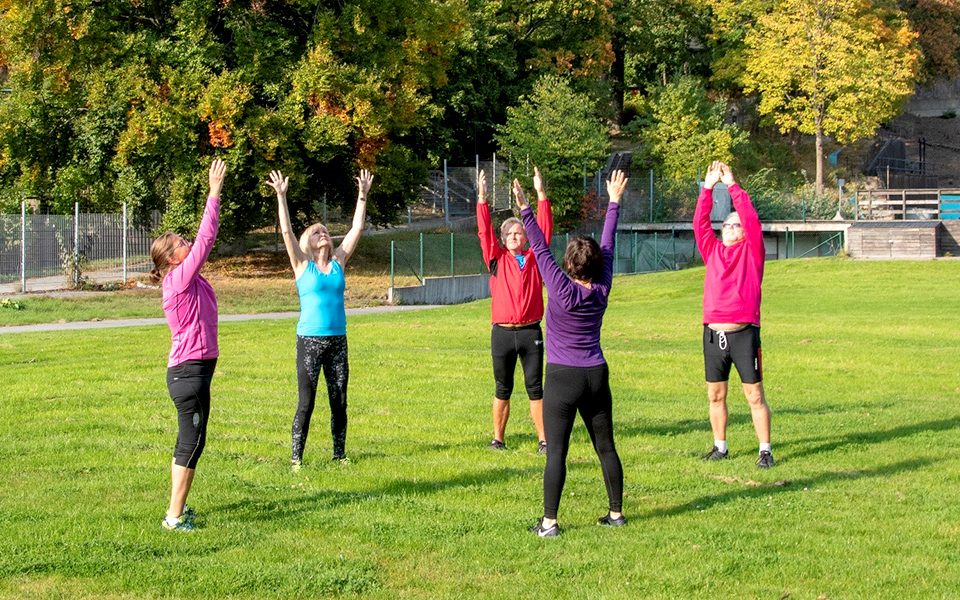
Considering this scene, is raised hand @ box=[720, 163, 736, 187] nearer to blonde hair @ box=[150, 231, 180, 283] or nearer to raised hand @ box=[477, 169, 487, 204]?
raised hand @ box=[477, 169, 487, 204]

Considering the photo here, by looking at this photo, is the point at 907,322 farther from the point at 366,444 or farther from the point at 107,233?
the point at 107,233

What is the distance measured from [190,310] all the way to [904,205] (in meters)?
46.7

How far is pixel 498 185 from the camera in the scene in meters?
51.2

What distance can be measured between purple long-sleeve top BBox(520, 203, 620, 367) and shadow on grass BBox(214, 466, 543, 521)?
1.84m

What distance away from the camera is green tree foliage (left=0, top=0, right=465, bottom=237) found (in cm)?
3306

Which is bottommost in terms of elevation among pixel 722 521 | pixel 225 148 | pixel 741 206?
pixel 722 521

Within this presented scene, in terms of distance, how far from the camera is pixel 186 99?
33.0 metres

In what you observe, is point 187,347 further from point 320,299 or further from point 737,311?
point 737,311

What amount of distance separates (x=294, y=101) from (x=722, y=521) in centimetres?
2868

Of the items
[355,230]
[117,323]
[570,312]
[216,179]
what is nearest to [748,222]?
[570,312]

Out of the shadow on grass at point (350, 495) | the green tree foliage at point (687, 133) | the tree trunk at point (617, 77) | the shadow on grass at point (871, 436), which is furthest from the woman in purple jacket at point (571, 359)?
the tree trunk at point (617, 77)

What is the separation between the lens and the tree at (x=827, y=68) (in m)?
52.8

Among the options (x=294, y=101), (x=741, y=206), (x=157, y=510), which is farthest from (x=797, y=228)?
(x=157, y=510)

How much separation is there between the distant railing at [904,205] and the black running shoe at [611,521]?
142ft
